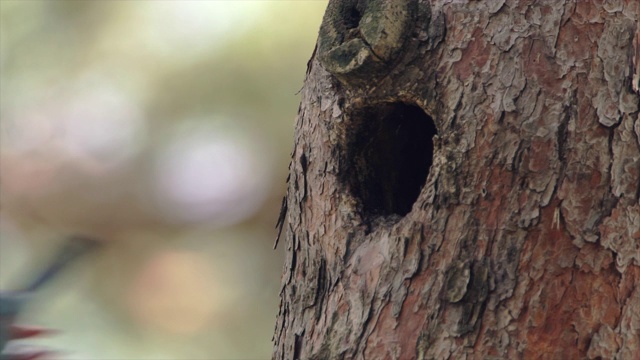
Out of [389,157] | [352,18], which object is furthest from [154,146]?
[352,18]

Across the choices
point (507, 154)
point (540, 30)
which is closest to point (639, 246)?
point (507, 154)

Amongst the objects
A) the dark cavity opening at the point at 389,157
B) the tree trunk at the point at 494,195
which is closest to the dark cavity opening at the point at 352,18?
the tree trunk at the point at 494,195

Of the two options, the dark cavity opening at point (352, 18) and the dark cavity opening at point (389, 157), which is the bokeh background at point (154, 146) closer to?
the dark cavity opening at point (389, 157)

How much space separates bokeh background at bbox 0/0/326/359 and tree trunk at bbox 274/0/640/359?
158cm

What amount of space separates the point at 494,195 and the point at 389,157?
12.2 inches

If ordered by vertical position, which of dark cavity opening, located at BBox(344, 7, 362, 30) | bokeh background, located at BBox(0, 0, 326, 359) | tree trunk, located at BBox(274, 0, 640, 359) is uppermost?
bokeh background, located at BBox(0, 0, 326, 359)

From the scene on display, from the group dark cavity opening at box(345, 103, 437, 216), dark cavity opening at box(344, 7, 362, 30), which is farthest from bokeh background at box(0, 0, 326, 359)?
dark cavity opening at box(344, 7, 362, 30)

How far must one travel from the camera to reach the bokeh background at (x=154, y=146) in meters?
2.73

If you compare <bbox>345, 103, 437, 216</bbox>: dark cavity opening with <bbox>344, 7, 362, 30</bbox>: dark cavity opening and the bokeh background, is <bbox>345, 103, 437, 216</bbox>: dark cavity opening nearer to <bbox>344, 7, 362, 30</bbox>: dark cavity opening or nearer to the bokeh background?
<bbox>344, 7, 362, 30</bbox>: dark cavity opening

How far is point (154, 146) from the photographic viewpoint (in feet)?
9.12

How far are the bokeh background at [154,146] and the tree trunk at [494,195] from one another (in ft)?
5.20

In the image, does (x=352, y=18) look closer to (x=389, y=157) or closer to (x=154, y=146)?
(x=389, y=157)

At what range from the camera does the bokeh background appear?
2.73 m

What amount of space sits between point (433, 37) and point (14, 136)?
2099 mm
